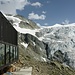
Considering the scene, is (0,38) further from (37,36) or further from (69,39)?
(37,36)


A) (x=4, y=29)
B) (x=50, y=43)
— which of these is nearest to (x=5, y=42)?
(x=4, y=29)

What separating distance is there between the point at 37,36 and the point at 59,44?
35.5 metres

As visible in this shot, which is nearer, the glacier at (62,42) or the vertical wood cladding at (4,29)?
the vertical wood cladding at (4,29)

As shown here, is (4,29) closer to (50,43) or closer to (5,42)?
(5,42)

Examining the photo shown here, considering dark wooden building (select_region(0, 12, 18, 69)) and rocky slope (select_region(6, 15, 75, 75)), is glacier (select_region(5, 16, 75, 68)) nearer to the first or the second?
rocky slope (select_region(6, 15, 75, 75))

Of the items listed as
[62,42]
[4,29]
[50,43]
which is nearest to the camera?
[4,29]

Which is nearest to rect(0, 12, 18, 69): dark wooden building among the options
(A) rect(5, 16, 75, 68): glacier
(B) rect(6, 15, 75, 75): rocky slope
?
(B) rect(6, 15, 75, 75): rocky slope

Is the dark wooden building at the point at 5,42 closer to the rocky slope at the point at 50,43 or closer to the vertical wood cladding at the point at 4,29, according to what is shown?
the vertical wood cladding at the point at 4,29

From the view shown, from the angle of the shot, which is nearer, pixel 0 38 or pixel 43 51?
pixel 0 38

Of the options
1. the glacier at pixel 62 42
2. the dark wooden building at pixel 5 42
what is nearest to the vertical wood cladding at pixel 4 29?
the dark wooden building at pixel 5 42

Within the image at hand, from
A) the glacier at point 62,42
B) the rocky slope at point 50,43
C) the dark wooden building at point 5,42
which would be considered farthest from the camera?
the rocky slope at point 50,43

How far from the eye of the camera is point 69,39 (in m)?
123

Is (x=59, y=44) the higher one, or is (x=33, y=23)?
(x=33, y=23)

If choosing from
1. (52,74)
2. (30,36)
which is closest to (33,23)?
(30,36)
